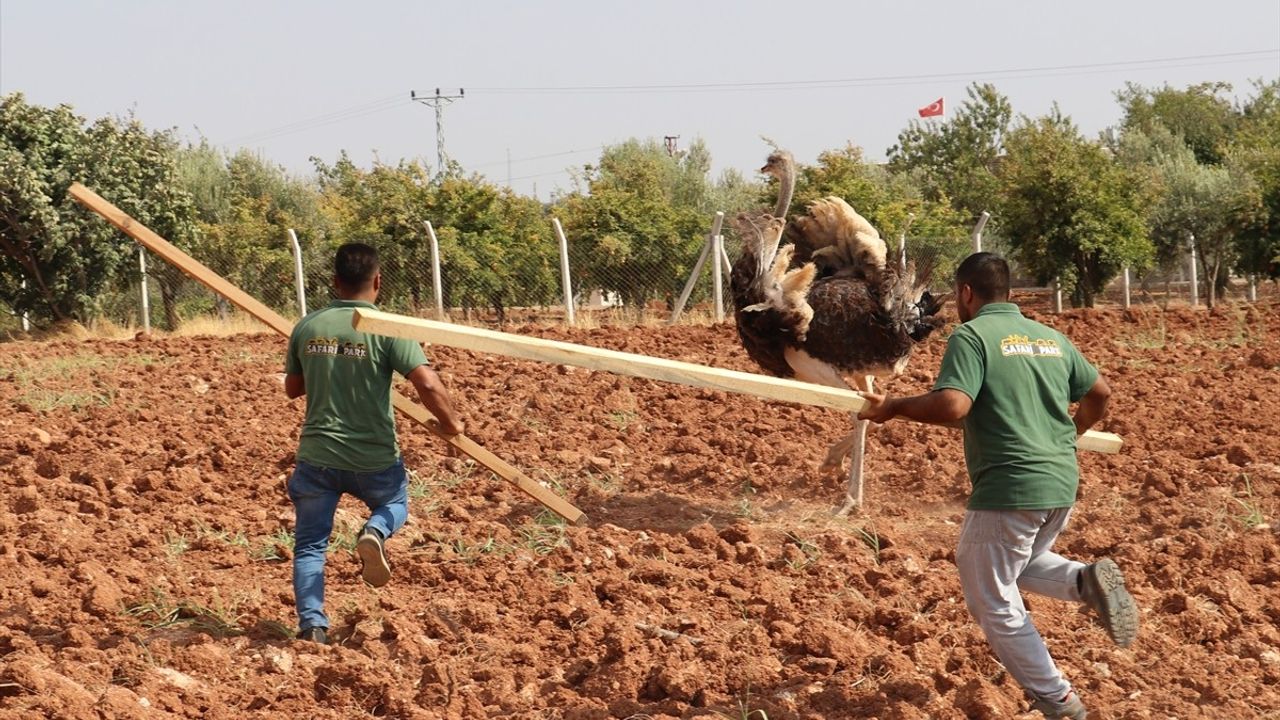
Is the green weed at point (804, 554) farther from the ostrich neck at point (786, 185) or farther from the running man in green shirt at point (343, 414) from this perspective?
the ostrich neck at point (786, 185)

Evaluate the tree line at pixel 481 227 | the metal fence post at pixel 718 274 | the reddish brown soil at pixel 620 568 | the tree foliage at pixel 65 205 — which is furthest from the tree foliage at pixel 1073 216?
the tree foliage at pixel 65 205

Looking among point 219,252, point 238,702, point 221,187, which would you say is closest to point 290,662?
point 238,702

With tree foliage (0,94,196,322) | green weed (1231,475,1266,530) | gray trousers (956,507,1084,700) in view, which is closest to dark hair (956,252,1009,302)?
gray trousers (956,507,1084,700)

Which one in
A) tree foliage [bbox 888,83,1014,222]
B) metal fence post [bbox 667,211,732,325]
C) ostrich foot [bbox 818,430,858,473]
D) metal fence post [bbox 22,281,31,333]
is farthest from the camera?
tree foliage [bbox 888,83,1014,222]

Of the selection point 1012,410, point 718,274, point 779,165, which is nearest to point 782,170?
point 779,165

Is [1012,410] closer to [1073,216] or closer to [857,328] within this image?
[857,328]

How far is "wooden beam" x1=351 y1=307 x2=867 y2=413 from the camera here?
4.42 meters

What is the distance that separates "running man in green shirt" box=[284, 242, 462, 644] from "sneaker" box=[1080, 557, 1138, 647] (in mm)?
2468

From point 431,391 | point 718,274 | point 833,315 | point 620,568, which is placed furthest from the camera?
point 718,274

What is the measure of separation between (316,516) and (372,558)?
0.45 m

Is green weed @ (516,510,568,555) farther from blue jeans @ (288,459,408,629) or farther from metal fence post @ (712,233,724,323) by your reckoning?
metal fence post @ (712,233,724,323)

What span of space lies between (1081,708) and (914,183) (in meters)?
40.3

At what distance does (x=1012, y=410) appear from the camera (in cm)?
421

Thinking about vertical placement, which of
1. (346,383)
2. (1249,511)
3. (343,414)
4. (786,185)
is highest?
(786,185)
